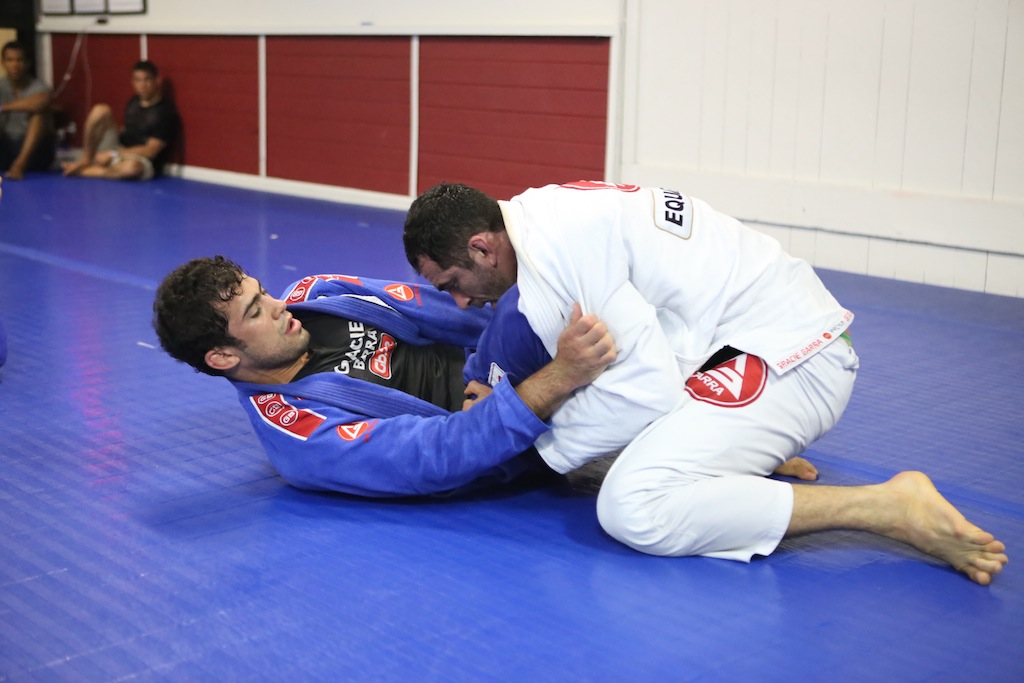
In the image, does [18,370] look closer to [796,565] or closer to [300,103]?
[796,565]

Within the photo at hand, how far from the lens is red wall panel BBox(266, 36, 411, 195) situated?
28.1 feet

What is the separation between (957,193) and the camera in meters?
5.62

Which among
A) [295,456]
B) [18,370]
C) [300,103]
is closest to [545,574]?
[295,456]

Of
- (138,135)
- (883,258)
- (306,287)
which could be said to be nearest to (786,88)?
(883,258)

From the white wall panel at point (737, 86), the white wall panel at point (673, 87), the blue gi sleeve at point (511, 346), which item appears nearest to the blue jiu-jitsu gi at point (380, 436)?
the blue gi sleeve at point (511, 346)

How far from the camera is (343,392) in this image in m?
2.73

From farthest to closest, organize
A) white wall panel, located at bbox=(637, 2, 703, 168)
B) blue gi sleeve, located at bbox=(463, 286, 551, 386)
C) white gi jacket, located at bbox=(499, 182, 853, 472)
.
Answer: white wall panel, located at bbox=(637, 2, 703, 168)
blue gi sleeve, located at bbox=(463, 286, 551, 386)
white gi jacket, located at bbox=(499, 182, 853, 472)

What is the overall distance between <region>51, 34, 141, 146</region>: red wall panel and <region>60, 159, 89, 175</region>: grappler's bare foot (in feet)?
2.81

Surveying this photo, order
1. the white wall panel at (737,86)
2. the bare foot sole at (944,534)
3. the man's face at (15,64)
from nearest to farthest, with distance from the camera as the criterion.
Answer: the bare foot sole at (944,534)
the white wall panel at (737,86)
the man's face at (15,64)

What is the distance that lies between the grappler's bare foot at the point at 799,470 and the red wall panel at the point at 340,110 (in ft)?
19.7

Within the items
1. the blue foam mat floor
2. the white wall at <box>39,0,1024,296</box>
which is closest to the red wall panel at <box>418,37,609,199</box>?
the white wall at <box>39,0,1024,296</box>

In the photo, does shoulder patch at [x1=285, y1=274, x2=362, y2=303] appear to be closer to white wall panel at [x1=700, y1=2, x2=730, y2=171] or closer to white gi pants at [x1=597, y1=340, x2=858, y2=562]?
white gi pants at [x1=597, y1=340, x2=858, y2=562]

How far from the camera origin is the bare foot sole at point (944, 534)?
233 centimetres

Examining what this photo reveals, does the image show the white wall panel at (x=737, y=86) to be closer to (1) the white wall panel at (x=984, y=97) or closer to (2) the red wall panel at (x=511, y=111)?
(2) the red wall panel at (x=511, y=111)
